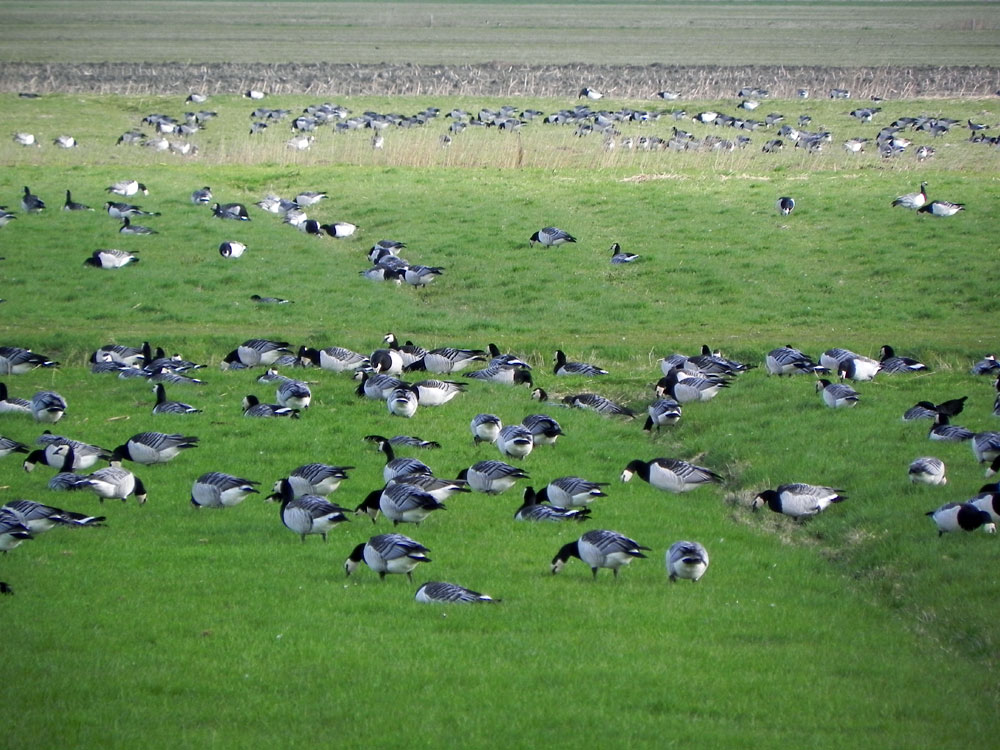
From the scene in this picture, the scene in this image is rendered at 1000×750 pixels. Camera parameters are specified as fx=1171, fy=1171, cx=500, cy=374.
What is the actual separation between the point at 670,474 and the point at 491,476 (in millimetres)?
2156

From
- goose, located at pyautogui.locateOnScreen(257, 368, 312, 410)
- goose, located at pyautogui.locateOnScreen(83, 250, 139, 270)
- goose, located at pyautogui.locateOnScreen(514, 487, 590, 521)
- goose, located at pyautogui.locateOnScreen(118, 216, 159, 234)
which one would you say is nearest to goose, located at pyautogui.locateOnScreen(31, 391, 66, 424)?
goose, located at pyautogui.locateOnScreen(257, 368, 312, 410)

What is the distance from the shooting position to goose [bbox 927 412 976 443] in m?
14.8

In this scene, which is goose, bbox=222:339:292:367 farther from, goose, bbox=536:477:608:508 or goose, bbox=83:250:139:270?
goose, bbox=536:477:608:508

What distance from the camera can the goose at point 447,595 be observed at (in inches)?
399

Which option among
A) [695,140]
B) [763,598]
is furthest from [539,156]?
[763,598]

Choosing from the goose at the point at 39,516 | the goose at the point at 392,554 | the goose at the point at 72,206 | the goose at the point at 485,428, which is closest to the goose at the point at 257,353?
the goose at the point at 485,428

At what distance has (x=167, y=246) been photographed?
29656 mm

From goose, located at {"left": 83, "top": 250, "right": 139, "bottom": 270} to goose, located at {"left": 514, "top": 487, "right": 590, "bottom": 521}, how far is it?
17264 millimetres

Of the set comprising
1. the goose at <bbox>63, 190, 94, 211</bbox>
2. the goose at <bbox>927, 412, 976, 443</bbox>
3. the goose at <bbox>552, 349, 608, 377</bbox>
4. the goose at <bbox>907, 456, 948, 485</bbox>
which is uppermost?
the goose at <bbox>907, 456, 948, 485</bbox>

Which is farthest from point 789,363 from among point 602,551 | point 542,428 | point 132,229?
point 132,229

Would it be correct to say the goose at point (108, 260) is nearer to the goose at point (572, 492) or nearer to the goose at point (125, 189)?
the goose at point (125, 189)

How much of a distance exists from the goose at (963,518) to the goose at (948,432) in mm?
3420

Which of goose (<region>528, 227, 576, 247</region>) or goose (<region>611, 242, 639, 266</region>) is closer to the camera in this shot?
goose (<region>611, 242, 639, 266</region>)

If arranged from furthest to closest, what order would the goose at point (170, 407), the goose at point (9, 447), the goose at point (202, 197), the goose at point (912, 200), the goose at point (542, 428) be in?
1. the goose at point (202, 197)
2. the goose at point (912, 200)
3. the goose at point (170, 407)
4. the goose at point (542, 428)
5. the goose at point (9, 447)
